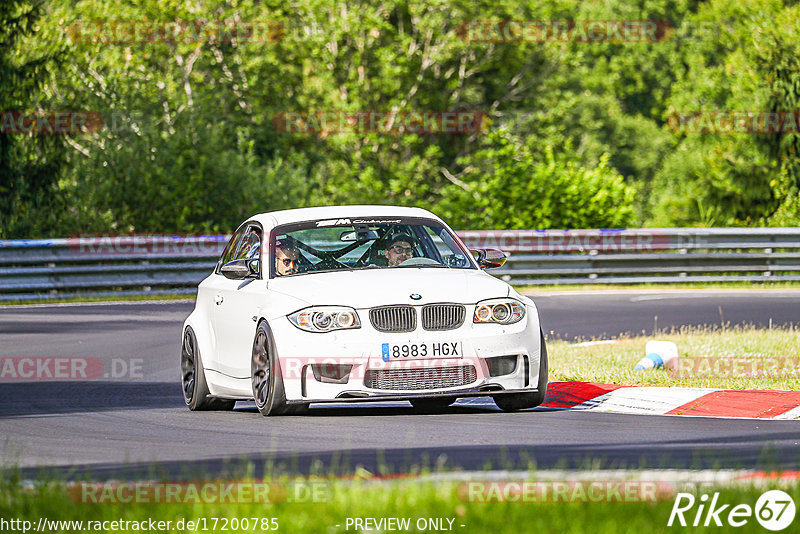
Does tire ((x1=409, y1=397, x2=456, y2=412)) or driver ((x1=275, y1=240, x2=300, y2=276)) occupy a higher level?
driver ((x1=275, y1=240, x2=300, y2=276))

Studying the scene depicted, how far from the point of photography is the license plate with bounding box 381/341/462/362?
9922mm

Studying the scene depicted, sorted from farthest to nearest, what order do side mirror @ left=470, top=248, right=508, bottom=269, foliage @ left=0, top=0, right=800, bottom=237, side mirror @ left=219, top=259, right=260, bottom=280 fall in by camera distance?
foliage @ left=0, top=0, right=800, bottom=237
side mirror @ left=470, top=248, right=508, bottom=269
side mirror @ left=219, top=259, right=260, bottom=280

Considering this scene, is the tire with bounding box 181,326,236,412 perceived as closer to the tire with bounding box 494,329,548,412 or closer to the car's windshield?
the car's windshield

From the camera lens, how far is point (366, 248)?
11336 millimetres

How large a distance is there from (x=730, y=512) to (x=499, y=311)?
467cm

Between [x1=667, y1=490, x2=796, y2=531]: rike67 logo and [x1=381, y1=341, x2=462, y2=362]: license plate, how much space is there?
13.5 feet

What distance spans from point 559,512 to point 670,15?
243 ft

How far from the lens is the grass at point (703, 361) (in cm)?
1238

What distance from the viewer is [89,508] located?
5992mm

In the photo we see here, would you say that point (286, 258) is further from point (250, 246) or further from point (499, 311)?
point (499, 311)

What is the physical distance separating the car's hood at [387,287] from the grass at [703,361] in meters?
2.32
